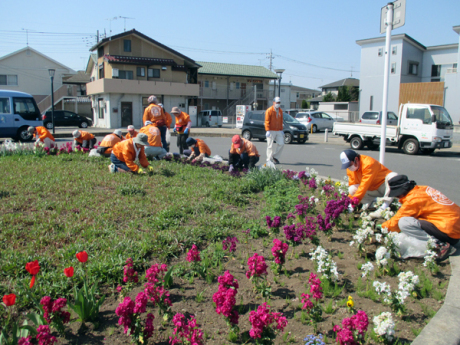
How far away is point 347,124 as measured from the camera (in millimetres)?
16250

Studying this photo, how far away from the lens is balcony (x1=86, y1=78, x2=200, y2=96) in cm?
3338

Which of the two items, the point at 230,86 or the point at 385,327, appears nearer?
the point at 385,327

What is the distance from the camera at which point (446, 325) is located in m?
2.72

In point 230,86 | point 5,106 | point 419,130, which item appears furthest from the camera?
point 230,86

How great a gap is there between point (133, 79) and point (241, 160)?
30.2 m

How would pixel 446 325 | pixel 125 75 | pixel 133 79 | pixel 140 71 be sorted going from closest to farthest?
pixel 446 325, pixel 125 75, pixel 133 79, pixel 140 71

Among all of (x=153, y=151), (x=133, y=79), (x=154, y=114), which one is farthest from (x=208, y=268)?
(x=133, y=79)

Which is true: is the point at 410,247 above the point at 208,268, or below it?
above

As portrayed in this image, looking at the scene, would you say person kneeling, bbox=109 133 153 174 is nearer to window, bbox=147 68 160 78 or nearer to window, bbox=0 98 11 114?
window, bbox=0 98 11 114

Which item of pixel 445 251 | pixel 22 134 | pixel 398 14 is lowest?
pixel 445 251

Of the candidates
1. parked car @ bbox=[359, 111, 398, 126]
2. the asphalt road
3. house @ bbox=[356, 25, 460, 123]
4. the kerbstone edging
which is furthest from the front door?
the kerbstone edging

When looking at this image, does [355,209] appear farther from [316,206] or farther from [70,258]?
[70,258]

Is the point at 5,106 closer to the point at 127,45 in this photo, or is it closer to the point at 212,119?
the point at 127,45

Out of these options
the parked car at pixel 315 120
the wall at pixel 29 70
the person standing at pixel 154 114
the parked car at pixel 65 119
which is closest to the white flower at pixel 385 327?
the person standing at pixel 154 114
